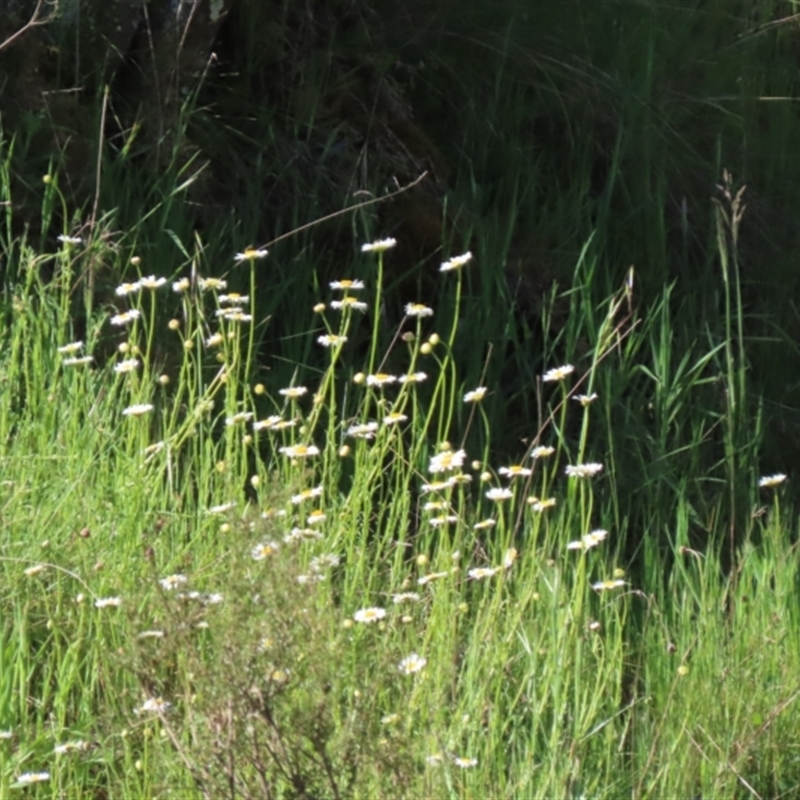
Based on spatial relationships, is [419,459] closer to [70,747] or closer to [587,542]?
[587,542]

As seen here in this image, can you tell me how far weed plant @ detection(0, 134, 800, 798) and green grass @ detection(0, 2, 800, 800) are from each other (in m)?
0.01

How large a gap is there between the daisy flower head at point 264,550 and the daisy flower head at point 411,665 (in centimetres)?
33

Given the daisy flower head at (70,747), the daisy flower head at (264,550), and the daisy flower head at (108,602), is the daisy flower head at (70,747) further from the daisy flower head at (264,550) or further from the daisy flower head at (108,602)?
the daisy flower head at (264,550)

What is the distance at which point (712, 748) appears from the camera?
274 centimetres

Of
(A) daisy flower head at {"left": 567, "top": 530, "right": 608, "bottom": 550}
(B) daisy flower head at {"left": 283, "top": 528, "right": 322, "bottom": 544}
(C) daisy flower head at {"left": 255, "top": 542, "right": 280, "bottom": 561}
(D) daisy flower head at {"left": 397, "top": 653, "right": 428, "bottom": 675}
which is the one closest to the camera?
(C) daisy flower head at {"left": 255, "top": 542, "right": 280, "bottom": 561}

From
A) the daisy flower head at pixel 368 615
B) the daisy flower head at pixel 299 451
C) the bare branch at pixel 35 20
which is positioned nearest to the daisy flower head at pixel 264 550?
the daisy flower head at pixel 368 615

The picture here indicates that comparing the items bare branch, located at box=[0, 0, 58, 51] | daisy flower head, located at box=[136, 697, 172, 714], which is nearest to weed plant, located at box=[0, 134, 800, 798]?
daisy flower head, located at box=[136, 697, 172, 714]

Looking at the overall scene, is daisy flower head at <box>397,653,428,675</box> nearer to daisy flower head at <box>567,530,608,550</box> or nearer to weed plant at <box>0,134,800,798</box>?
weed plant at <box>0,134,800,798</box>

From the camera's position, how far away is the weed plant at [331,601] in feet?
7.32

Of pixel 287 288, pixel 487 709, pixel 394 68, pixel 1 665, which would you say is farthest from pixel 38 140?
pixel 487 709

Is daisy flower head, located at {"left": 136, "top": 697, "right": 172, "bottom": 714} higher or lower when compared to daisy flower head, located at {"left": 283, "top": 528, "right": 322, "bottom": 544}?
lower

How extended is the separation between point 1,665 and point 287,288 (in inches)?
68.7

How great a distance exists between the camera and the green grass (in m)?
2.40

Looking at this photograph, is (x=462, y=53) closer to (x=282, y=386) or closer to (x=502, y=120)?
(x=502, y=120)
